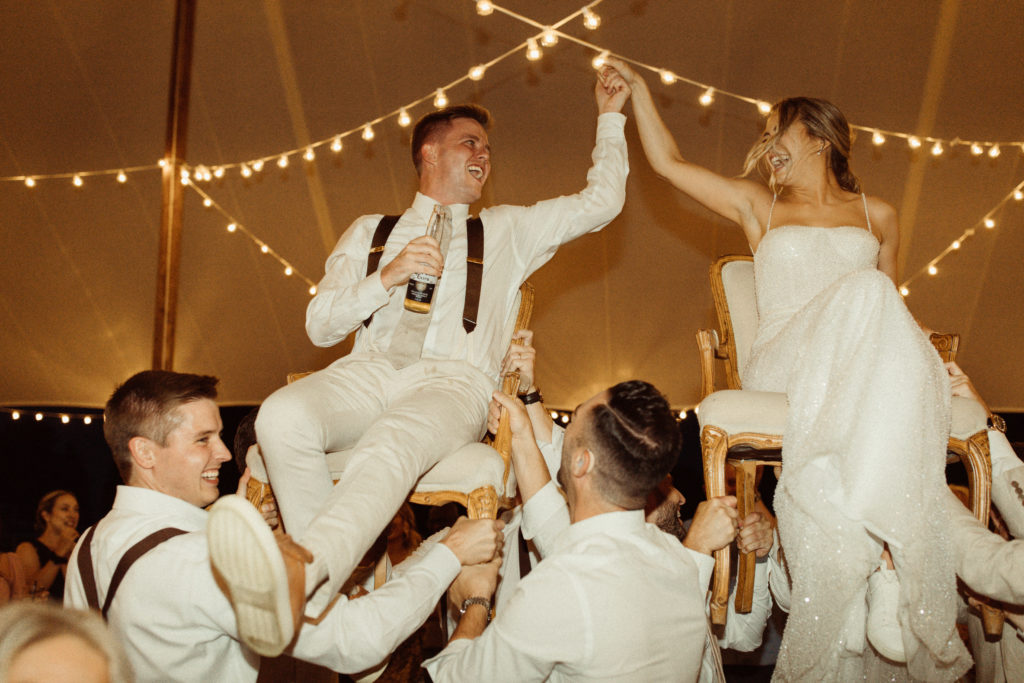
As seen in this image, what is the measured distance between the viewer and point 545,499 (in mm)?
2055

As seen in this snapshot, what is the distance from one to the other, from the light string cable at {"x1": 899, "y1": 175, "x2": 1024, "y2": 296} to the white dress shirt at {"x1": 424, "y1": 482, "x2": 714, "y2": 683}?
403cm

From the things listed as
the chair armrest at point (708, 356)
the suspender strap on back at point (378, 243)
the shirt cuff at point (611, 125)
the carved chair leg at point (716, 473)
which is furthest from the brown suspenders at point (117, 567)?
the shirt cuff at point (611, 125)

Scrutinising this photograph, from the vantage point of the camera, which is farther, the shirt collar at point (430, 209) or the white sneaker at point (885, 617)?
the shirt collar at point (430, 209)

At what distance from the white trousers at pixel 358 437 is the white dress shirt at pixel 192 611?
0.13 m

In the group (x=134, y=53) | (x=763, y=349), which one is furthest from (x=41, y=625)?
(x=134, y=53)

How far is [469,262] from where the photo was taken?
2570 mm

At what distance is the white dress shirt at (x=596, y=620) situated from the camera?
5.08ft

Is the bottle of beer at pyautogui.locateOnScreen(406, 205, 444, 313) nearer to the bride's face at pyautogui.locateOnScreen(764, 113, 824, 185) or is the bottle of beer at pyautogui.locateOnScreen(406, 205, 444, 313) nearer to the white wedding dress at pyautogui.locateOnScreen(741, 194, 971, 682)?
the white wedding dress at pyautogui.locateOnScreen(741, 194, 971, 682)

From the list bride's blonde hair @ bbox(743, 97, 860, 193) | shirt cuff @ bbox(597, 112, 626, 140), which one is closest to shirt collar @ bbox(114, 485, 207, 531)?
shirt cuff @ bbox(597, 112, 626, 140)

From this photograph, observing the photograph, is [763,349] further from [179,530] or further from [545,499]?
[179,530]

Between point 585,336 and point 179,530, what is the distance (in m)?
4.77

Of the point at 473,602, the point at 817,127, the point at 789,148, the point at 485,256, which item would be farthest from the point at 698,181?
the point at 473,602

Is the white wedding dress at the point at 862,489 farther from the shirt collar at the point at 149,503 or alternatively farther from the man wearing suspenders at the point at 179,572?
the shirt collar at the point at 149,503

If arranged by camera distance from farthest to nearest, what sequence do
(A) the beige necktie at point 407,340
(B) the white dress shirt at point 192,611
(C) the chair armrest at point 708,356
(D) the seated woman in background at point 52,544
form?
(D) the seated woman in background at point 52,544 < (C) the chair armrest at point 708,356 < (A) the beige necktie at point 407,340 < (B) the white dress shirt at point 192,611
